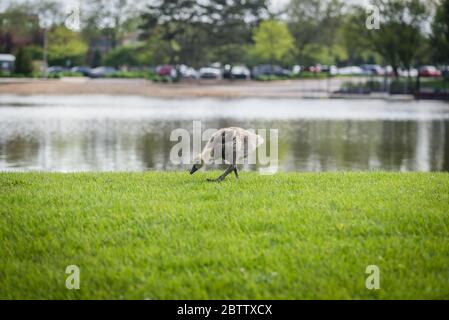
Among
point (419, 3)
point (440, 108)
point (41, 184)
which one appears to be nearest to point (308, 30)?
point (419, 3)

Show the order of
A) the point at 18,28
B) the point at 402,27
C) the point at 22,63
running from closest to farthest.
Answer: the point at 402,27 → the point at 22,63 → the point at 18,28

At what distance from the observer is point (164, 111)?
118ft

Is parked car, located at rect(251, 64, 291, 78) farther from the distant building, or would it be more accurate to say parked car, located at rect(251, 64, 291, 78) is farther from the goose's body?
the goose's body

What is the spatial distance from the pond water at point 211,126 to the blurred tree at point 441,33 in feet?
45.3

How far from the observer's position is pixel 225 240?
7.23 metres

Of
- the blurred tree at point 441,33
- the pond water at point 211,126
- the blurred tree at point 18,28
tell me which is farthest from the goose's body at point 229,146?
the blurred tree at point 18,28

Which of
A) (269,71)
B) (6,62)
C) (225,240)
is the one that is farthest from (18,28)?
(225,240)

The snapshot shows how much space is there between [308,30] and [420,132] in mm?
63289

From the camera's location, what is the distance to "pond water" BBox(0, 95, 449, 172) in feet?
60.4

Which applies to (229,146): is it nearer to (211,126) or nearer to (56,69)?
(211,126)

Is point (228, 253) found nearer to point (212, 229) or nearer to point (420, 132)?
point (212, 229)

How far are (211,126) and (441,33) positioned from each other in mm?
34057

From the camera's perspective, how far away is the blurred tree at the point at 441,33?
52.2 meters

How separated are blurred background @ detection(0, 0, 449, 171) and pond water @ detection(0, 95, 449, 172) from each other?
7 cm
